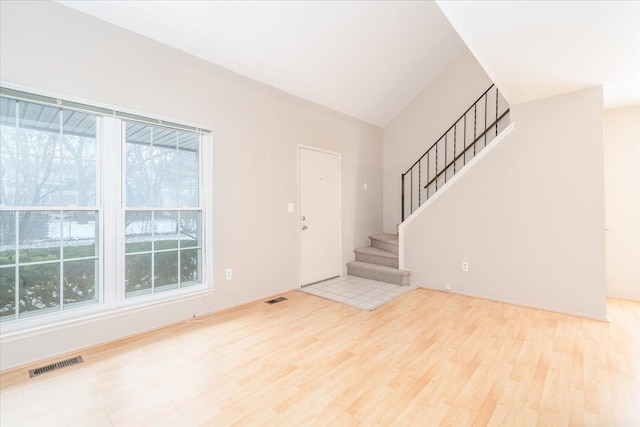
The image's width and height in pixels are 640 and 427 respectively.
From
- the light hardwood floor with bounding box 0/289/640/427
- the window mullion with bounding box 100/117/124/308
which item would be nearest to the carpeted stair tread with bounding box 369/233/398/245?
the light hardwood floor with bounding box 0/289/640/427

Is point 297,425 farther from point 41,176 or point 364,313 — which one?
point 41,176

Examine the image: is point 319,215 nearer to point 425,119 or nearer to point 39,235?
point 425,119

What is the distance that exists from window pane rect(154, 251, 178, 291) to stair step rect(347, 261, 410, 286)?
9.24 ft

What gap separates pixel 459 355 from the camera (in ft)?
7.84

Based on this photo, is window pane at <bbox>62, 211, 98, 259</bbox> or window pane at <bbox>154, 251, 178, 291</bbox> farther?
window pane at <bbox>154, 251, 178, 291</bbox>

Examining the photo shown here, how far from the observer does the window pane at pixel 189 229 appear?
10.5 ft

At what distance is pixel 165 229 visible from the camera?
3.07m

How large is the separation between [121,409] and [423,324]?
8.51ft

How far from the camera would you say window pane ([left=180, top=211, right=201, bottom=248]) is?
3191mm

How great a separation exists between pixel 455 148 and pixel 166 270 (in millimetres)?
4828

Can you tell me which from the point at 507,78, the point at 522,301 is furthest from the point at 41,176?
the point at 522,301

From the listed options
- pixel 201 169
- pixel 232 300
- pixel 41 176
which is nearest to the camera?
pixel 41 176

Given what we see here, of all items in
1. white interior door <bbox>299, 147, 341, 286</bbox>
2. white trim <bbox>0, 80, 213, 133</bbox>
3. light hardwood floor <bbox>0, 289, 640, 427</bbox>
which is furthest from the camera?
white interior door <bbox>299, 147, 341, 286</bbox>

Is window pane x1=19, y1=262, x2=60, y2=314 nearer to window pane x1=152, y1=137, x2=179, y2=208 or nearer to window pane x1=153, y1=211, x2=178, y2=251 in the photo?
window pane x1=153, y1=211, x2=178, y2=251
